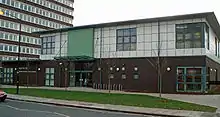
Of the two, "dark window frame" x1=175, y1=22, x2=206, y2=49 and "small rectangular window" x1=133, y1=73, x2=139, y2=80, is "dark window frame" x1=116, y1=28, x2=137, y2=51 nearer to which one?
"small rectangular window" x1=133, y1=73, x2=139, y2=80

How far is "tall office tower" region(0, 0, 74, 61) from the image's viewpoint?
238 ft

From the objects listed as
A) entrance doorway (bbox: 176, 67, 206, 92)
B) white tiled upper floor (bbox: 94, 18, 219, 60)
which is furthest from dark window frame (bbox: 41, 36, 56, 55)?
entrance doorway (bbox: 176, 67, 206, 92)

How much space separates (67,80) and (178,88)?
18.0 metres

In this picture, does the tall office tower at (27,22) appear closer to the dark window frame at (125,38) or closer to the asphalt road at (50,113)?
the dark window frame at (125,38)

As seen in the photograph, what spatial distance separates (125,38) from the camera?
36344 millimetres

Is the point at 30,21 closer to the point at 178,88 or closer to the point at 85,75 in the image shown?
the point at 85,75

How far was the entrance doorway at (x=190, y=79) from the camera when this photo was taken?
30.2 meters

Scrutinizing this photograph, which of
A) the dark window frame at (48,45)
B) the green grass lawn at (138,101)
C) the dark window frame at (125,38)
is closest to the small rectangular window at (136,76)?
the dark window frame at (125,38)

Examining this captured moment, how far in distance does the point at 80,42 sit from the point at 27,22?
145ft

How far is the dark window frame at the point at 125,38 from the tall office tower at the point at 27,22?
112ft

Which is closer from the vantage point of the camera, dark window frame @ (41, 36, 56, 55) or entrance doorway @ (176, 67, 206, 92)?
entrance doorway @ (176, 67, 206, 92)

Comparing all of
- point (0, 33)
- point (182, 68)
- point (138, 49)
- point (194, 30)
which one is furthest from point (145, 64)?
point (0, 33)

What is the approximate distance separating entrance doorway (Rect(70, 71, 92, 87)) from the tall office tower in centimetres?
2714

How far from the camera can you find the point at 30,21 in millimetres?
80125
